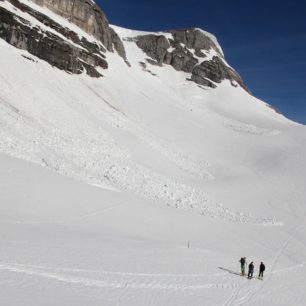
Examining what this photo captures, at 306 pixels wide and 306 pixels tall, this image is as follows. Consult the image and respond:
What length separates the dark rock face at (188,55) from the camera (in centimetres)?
10756

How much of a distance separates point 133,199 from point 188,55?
89687mm

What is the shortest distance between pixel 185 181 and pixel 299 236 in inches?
515

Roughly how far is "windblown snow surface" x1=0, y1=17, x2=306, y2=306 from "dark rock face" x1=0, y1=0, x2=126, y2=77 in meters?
2.73

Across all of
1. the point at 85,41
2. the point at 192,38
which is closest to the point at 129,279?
the point at 85,41

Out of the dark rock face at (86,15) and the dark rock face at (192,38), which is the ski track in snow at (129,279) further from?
the dark rock face at (192,38)

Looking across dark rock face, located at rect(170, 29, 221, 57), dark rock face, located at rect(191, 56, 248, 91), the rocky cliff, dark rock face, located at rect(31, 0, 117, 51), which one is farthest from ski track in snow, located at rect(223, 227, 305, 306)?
dark rock face, located at rect(170, 29, 221, 57)

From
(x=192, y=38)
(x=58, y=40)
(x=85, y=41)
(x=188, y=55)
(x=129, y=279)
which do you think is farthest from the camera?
(x=192, y=38)

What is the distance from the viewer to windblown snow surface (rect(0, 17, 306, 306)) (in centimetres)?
1436

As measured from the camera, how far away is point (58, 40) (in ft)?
207

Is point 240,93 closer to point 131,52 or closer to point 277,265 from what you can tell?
point 131,52

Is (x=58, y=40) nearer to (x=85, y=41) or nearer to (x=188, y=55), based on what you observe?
(x=85, y=41)

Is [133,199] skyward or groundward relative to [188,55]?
groundward

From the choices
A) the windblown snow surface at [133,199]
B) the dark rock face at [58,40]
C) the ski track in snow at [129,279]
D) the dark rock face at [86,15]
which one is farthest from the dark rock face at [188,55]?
the ski track in snow at [129,279]

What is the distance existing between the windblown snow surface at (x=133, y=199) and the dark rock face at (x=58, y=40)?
2.73 meters
